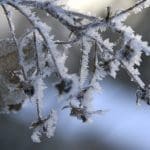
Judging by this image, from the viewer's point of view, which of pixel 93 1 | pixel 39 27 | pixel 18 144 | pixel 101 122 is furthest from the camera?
pixel 101 122

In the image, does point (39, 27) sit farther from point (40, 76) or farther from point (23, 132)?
point (23, 132)

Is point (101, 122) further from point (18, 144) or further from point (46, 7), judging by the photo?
point (46, 7)

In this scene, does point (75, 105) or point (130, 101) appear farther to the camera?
point (130, 101)

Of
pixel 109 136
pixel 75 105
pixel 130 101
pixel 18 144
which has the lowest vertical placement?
pixel 75 105

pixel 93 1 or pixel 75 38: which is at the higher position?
pixel 93 1

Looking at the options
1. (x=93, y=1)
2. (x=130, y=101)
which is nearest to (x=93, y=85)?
(x=93, y=1)

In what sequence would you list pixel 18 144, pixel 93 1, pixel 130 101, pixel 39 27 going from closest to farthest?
pixel 39 27, pixel 18 144, pixel 93 1, pixel 130 101

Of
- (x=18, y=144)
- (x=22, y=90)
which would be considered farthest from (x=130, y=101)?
(x=22, y=90)
